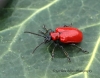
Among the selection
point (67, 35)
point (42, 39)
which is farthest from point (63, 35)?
point (42, 39)

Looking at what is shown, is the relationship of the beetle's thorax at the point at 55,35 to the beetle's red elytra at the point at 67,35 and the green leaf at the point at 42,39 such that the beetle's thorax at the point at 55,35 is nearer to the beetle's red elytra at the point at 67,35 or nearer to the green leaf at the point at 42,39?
the beetle's red elytra at the point at 67,35

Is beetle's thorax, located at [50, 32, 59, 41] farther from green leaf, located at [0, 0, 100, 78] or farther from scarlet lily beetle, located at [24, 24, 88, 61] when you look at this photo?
green leaf, located at [0, 0, 100, 78]

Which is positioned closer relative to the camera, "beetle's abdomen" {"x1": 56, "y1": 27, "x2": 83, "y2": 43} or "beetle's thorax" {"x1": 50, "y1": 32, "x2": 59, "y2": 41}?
"beetle's abdomen" {"x1": 56, "y1": 27, "x2": 83, "y2": 43}

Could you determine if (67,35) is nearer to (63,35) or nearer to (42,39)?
(63,35)

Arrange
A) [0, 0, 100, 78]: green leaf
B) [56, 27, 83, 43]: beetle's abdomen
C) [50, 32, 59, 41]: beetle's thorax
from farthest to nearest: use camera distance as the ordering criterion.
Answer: [50, 32, 59, 41]: beetle's thorax < [56, 27, 83, 43]: beetle's abdomen < [0, 0, 100, 78]: green leaf

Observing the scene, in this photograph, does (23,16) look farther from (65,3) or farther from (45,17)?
(65,3)

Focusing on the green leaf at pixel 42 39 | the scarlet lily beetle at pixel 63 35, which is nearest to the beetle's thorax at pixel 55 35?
the scarlet lily beetle at pixel 63 35

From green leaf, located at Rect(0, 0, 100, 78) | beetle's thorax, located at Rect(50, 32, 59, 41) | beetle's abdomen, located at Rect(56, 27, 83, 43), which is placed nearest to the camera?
green leaf, located at Rect(0, 0, 100, 78)

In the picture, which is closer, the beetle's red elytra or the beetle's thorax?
the beetle's red elytra

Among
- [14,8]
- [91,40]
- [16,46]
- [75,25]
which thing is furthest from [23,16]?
[91,40]

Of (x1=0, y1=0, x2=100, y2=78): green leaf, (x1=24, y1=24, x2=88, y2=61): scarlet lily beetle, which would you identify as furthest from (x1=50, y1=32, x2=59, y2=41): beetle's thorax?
(x1=0, y1=0, x2=100, y2=78): green leaf

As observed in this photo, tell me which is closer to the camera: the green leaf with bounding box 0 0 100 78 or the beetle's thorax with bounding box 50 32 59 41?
the green leaf with bounding box 0 0 100 78
